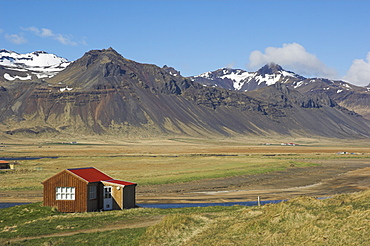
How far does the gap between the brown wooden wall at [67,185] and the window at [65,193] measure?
271 mm

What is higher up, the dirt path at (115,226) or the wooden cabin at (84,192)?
the wooden cabin at (84,192)

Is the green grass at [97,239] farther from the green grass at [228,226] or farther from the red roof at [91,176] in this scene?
the red roof at [91,176]

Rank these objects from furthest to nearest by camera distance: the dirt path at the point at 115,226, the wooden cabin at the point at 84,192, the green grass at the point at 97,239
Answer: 1. the wooden cabin at the point at 84,192
2. the dirt path at the point at 115,226
3. the green grass at the point at 97,239

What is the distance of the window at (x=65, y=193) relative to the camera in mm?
40719

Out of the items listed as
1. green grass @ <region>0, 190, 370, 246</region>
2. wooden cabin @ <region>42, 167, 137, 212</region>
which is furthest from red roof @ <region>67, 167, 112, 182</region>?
green grass @ <region>0, 190, 370, 246</region>

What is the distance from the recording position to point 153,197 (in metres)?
55.0

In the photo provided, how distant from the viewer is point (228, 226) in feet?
92.3

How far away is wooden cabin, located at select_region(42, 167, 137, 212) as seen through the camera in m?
40.3

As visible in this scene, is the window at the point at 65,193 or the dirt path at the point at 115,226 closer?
the dirt path at the point at 115,226

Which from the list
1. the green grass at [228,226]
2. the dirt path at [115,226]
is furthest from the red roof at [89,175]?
the dirt path at [115,226]

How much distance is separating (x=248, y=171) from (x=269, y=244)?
63126 millimetres

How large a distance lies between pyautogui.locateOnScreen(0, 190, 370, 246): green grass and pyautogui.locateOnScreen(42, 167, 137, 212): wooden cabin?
2.94m

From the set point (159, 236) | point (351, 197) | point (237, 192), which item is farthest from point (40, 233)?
point (237, 192)

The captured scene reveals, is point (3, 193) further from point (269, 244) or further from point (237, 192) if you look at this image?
point (269, 244)
